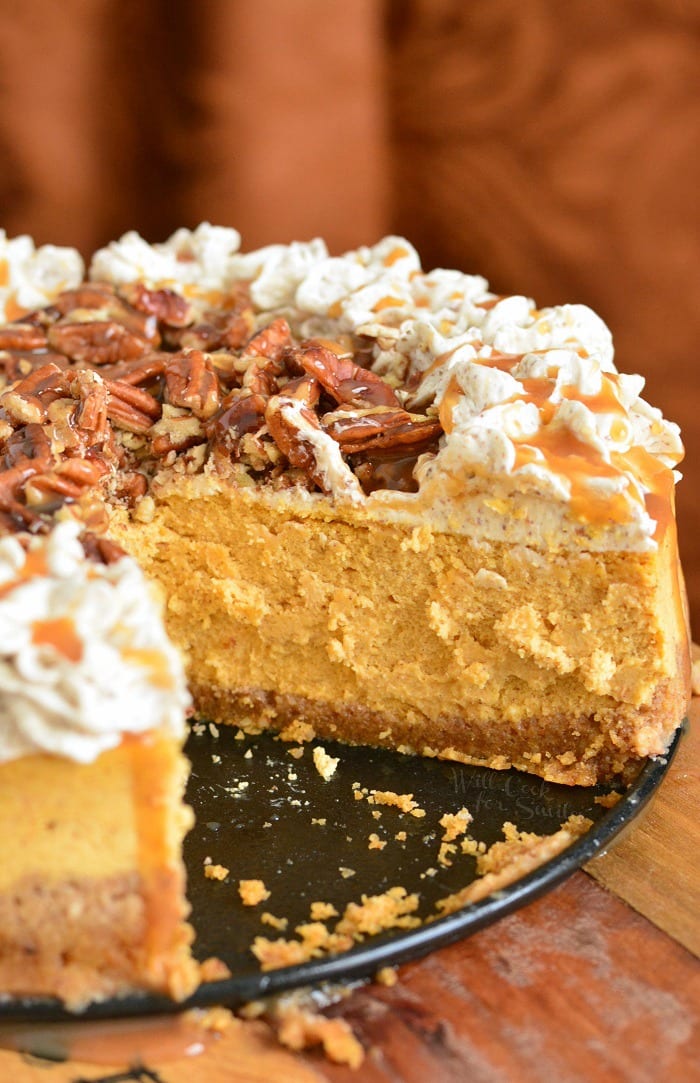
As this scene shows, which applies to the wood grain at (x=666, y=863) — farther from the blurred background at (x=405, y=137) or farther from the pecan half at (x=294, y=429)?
the blurred background at (x=405, y=137)

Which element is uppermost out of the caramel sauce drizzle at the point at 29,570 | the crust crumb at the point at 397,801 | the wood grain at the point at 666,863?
the caramel sauce drizzle at the point at 29,570

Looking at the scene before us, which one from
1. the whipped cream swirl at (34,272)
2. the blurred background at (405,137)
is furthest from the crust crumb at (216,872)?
the blurred background at (405,137)

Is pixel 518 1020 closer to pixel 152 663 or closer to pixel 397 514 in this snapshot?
pixel 152 663

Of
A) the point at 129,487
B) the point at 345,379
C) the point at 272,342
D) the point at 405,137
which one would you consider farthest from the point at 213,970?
the point at 405,137

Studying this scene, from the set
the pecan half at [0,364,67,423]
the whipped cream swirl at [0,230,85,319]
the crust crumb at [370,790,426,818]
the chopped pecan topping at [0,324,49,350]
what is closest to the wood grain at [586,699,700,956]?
the crust crumb at [370,790,426,818]

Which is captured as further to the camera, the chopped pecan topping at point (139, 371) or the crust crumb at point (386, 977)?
the chopped pecan topping at point (139, 371)

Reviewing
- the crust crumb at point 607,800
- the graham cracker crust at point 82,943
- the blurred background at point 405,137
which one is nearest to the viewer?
the graham cracker crust at point 82,943
